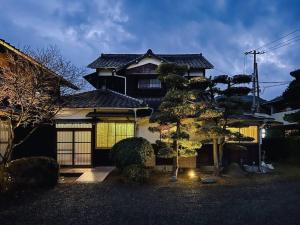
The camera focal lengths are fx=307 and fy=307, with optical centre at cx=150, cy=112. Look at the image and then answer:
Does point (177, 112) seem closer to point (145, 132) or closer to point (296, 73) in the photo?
point (145, 132)

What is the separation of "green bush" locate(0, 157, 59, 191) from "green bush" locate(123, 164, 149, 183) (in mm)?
2734

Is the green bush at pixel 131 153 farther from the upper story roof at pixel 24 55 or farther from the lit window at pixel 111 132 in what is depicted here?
the upper story roof at pixel 24 55

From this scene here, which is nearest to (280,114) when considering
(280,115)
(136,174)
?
(280,115)

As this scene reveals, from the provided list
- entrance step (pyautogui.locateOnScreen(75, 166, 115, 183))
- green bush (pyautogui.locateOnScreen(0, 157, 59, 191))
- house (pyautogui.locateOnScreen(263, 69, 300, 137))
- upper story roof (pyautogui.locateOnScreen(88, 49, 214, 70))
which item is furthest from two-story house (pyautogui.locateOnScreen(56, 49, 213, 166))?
house (pyautogui.locateOnScreen(263, 69, 300, 137))

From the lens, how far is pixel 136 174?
12078mm

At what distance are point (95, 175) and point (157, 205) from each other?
17.8 ft

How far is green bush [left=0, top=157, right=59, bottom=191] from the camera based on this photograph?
33.7 ft

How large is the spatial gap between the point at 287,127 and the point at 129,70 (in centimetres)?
1636

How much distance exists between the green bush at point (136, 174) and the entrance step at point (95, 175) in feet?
3.98

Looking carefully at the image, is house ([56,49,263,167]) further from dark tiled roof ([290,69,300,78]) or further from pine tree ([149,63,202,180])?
dark tiled roof ([290,69,300,78])

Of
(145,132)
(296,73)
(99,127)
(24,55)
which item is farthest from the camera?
(296,73)

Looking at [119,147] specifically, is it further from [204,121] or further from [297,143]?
[297,143]

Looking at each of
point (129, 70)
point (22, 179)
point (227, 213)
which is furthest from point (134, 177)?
point (129, 70)

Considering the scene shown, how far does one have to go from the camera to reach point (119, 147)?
13.3 m
